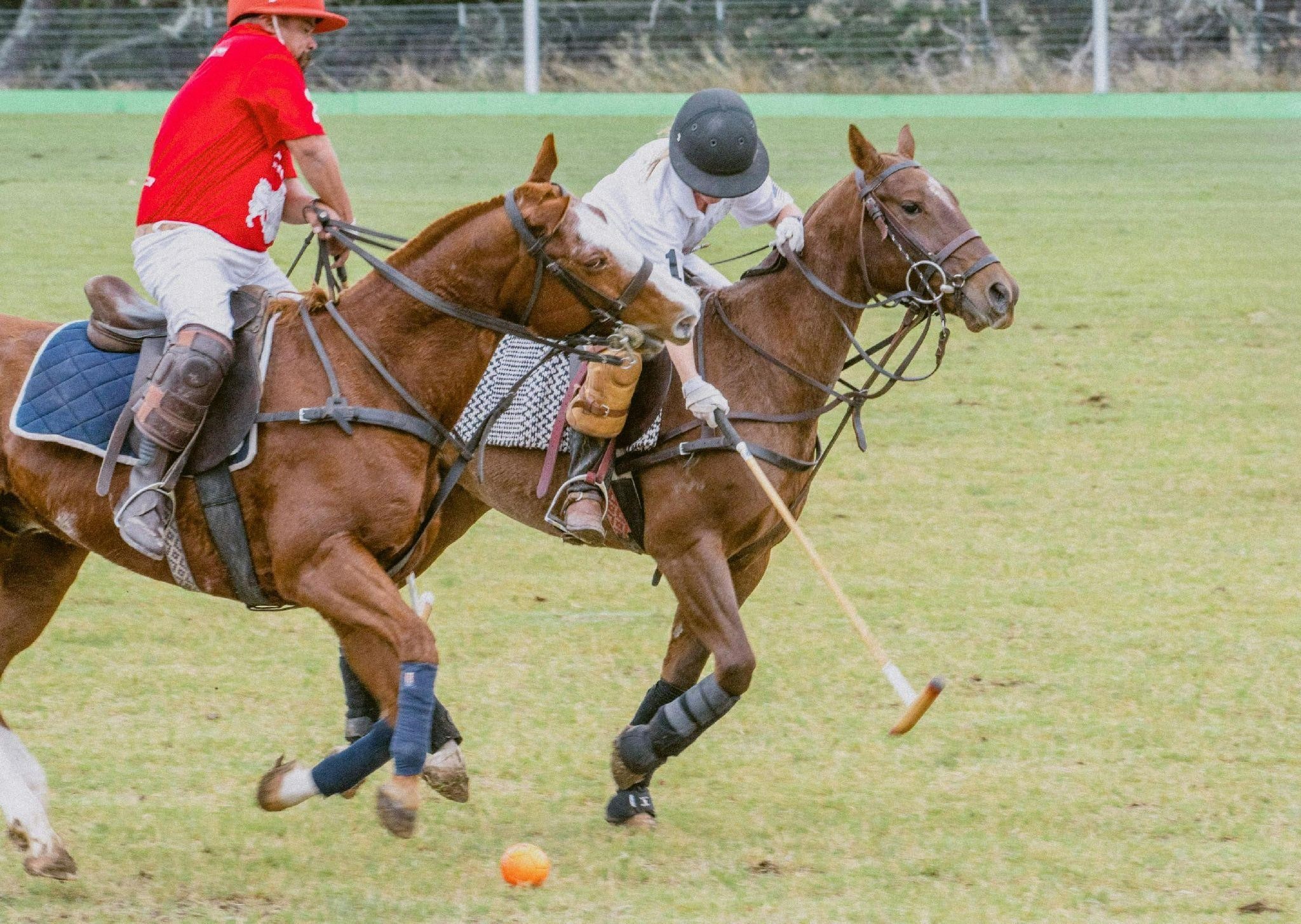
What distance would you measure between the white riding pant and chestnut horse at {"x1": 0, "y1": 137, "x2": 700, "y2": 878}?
0.21m

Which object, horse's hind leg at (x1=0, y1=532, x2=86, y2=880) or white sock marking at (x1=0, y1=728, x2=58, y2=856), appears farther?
horse's hind leg at (x1=0, y1=532, x2=86, y2=880)

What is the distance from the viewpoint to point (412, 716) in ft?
15.9

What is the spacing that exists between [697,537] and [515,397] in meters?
0.90

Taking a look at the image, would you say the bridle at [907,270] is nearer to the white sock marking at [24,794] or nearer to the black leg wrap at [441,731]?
the black leg wrap at [441,731]

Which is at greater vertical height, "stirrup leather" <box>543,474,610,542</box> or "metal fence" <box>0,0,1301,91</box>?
"stirrup leather" <box>543,474,610,542</box>

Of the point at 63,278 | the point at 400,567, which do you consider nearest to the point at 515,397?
the point at 400,567

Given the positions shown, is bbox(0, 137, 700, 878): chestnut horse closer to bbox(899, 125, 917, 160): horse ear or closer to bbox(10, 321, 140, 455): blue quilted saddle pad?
bbox(10, 321, 140, 455): blue quilted saddle pad

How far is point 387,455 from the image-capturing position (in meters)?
5.00

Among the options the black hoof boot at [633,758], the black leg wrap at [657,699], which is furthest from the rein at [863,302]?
the black hoof boot at [633,758]

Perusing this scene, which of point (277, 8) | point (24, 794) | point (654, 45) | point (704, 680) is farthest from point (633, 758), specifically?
point (654, 45)

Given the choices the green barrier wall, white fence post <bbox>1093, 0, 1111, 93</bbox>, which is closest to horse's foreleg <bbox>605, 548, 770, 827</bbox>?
the green barrier wall

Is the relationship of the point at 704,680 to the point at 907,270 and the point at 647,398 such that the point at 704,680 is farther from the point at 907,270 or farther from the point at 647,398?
the point at 907,270

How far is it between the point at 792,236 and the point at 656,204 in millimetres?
459

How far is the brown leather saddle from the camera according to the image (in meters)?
5.04
